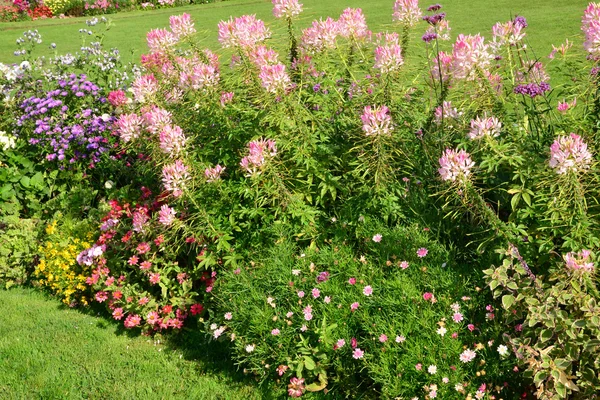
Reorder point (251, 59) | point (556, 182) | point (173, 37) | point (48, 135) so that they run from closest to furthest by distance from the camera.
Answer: point (556, 182) → point (251, 59) → point (173, 37) → point (48, 135)

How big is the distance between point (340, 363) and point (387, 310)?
Answer: 0.38 m

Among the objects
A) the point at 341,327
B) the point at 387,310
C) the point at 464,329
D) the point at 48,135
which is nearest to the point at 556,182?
the point at 464,329

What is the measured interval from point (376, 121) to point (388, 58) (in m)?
0.44

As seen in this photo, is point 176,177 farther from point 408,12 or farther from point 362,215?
point 408,12

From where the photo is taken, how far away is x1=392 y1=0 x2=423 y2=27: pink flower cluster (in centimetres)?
416

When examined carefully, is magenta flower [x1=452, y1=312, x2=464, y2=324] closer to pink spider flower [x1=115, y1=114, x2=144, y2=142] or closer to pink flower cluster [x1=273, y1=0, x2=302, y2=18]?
pink flower cluster [x1=273, y1=0, x2=302, y2=18]

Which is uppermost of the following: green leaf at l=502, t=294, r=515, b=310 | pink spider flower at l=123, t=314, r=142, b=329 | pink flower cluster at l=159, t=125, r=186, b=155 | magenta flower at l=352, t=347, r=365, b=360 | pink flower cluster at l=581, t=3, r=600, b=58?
pink flower cluster at l=581, t=3, r=600, b=58

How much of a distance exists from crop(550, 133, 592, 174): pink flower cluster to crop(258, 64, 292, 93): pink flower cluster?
159 centimetres

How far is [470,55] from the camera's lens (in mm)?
3318

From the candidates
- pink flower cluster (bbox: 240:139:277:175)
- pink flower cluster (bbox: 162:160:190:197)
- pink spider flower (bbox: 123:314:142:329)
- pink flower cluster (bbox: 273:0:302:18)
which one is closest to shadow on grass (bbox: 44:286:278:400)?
pink spider flower (bbox: 123:314:142:329)

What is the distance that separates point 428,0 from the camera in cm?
1620

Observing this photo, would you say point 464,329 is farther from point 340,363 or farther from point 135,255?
point 135,255

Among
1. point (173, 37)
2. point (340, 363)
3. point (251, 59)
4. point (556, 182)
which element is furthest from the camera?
point (173, 37)

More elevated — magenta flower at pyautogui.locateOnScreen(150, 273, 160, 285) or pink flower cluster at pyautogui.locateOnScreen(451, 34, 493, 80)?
pink flower cluster at pyautogui.locateOnScreen(451, 34, 493, 80)
